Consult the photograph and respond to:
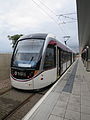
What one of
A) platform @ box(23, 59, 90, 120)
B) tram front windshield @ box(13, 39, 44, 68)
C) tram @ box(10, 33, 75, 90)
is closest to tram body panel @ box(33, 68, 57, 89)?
tram @ box(10, 33, 75, 90)

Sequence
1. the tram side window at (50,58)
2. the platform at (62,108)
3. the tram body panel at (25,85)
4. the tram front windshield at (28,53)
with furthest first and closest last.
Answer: the tram side window at (50,58), the tram front windshield at (28,53), the tram body panel at (25,85), the platform at (62,108)

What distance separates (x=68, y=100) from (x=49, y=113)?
125 centimetres

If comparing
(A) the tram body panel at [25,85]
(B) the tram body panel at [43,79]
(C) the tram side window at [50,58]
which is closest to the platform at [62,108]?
(B) the tram body panel at [43,79]

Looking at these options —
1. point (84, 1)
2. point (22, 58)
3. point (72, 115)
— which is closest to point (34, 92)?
point (22, 58)

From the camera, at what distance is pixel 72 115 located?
3.36 metres

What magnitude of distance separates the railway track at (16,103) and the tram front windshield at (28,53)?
1317 mm

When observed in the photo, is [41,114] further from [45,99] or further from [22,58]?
[22,58]

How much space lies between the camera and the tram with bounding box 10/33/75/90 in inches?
209

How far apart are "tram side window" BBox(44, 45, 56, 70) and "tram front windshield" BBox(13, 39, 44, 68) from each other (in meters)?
0.47

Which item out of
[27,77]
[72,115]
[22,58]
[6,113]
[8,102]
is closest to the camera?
[72,115]

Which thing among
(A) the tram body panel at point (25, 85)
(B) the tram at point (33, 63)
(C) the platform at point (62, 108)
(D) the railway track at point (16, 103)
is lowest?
(D) the railway track at point (16, 103)

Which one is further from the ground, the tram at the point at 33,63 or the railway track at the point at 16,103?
the tram at the point at 33,63

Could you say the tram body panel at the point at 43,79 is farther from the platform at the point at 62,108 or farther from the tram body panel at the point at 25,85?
the platform at the point at 62,108

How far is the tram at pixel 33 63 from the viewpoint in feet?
17.4
